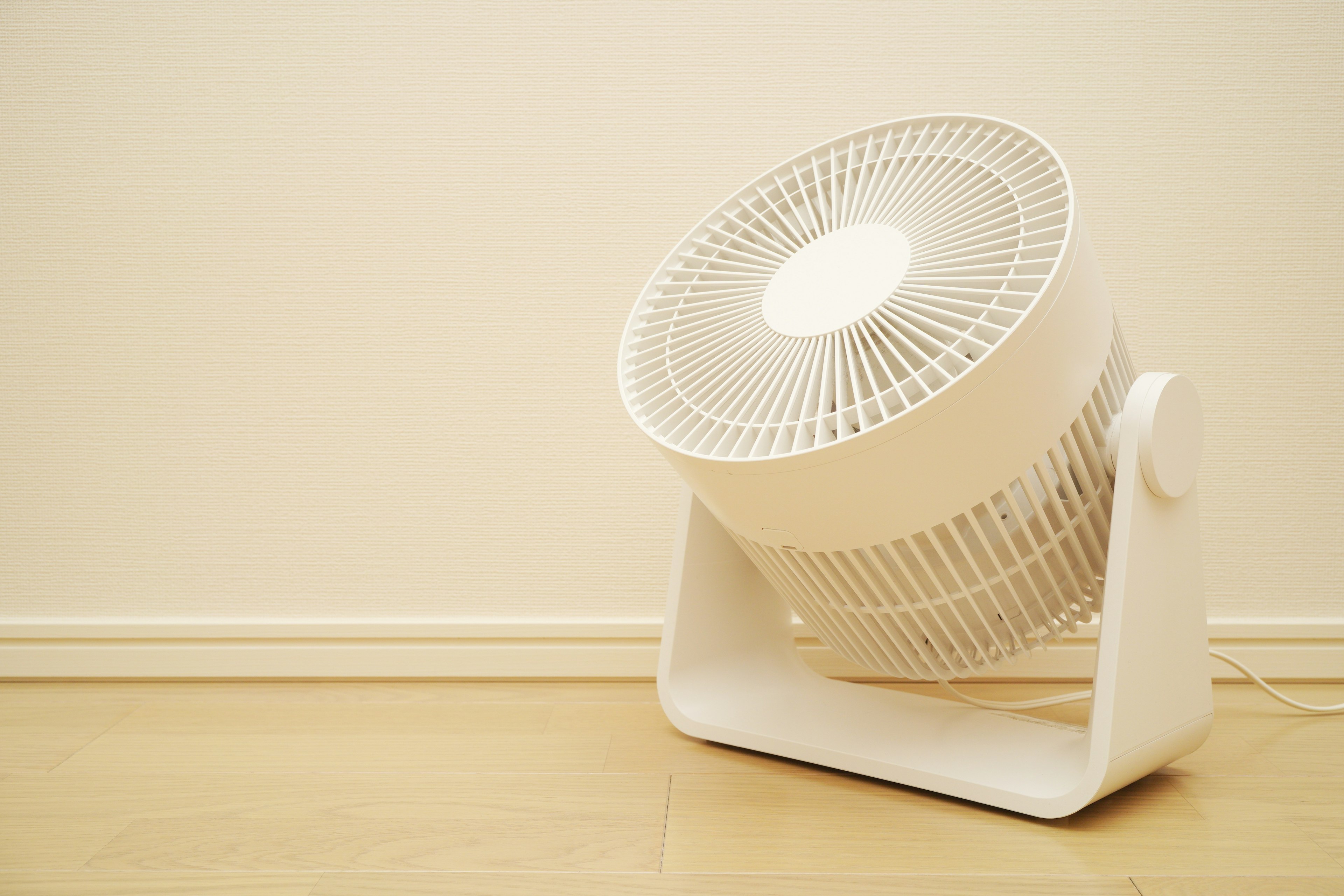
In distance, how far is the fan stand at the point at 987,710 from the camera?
710 mm

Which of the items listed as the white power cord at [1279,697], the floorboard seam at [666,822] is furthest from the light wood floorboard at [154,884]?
the white power cord at [1279,697]

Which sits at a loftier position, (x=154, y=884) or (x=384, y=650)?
(x=154, y=884)

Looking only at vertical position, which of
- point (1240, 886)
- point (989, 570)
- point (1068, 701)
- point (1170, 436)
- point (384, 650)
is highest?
point (1170, 436)

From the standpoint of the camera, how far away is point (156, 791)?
820 millimetres

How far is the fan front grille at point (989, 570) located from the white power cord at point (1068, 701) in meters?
0.11

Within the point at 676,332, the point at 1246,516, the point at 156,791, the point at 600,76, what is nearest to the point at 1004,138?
the point at 676,332

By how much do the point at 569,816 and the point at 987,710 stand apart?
1.51ft

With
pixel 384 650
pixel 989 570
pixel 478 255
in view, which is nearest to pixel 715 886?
pixel 989 570

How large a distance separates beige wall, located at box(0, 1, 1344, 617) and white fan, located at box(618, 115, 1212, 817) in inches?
13.5

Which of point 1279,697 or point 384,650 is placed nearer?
point 1279,697

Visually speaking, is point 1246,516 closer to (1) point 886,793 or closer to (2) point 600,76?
(1) point 886,793

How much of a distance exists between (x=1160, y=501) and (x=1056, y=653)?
46cm

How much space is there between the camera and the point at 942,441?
0.64m

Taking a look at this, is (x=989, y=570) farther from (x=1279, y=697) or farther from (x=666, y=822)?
(x=1279, y=697)
